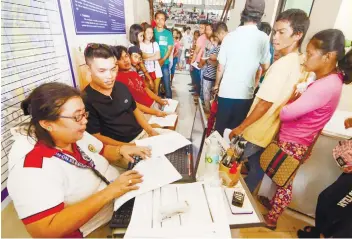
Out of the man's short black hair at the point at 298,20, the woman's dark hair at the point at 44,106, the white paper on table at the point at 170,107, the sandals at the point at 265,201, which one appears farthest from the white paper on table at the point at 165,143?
the sandals at the point at 265,201

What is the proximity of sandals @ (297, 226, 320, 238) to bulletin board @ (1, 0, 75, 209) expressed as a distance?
6.31ft

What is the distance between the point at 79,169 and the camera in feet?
2.64

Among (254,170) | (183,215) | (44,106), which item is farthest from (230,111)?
(44,106)

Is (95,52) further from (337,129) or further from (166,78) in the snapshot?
(166,78)

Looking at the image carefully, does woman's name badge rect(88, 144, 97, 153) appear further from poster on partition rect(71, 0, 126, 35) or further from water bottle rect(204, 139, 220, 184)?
poster on partition rect(71, 0, 126, 35)

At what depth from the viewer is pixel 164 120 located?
1820 millimetres

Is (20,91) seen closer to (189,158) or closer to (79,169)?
(79,169)

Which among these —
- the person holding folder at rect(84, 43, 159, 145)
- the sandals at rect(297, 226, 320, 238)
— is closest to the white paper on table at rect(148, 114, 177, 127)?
the person holding folder at rect(84, 43, 159, 145)

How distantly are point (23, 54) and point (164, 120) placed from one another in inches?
45.9

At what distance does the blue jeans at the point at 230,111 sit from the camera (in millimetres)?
1898

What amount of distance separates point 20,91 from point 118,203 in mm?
678

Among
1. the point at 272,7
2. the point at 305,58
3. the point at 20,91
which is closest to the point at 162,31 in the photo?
the point at 272,7

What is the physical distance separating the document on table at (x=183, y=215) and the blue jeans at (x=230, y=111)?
1.23 m

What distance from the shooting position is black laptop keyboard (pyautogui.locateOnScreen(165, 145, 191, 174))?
3.10ft
